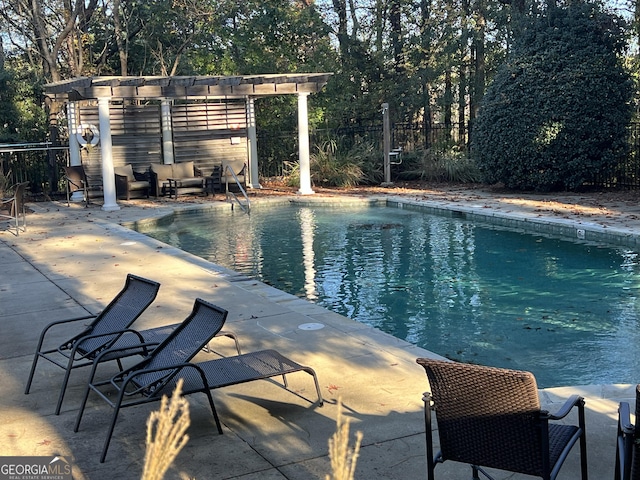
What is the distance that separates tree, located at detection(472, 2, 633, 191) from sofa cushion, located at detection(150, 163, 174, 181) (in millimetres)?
7593

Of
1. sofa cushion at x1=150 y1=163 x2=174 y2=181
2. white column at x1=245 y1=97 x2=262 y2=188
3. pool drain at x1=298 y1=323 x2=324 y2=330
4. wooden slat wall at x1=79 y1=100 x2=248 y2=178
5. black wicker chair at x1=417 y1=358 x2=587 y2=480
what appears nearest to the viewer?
black wicker chair at x1=417 y1=358 x2=587 y2=480

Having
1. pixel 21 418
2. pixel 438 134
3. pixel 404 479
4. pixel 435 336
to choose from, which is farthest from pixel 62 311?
pixel 438 134

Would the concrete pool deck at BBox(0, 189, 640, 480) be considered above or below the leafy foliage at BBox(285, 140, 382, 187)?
below

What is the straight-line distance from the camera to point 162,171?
722 inches

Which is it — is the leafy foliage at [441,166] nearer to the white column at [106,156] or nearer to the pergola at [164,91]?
the pergola at [164,91]

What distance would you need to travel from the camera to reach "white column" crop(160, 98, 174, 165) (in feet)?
64.0

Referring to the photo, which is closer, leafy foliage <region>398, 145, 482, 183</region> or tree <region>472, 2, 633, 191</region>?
tree <region>472, 2, 633, 191</region>

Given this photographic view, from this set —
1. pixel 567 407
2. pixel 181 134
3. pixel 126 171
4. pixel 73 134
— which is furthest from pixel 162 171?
pixel 567 407

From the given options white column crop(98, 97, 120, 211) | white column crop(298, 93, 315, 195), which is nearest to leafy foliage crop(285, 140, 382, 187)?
white column crop(298, 93, 315, 195)

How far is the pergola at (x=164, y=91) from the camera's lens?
16234 millimetres

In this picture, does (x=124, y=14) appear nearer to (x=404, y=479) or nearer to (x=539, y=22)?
(x=539, y=22)

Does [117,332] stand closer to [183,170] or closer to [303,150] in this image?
[303,150]

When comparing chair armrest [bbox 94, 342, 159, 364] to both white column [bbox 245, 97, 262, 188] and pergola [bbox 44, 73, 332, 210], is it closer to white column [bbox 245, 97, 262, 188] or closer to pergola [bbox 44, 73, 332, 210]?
pergola [bbox 44, 73, 332, 210]

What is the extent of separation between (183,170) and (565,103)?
8921mm
